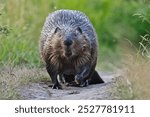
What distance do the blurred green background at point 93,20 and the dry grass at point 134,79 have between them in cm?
362

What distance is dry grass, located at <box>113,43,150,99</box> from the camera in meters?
8.84

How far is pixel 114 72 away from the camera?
13.5 m

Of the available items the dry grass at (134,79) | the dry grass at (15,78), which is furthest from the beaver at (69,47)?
the dry grass at (134,79)

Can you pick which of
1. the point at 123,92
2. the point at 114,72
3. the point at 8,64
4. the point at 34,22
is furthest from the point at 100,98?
the point at 34,22

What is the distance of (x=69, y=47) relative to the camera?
35.8ft

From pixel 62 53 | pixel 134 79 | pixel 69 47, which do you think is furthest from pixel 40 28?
pixel 134 79

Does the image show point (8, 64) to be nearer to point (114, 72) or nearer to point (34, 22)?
point (114, 72)

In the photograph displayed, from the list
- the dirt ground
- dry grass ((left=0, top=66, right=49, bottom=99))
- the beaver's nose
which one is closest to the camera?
dry grass ((left=0, top=66, right=49, bottom=99))

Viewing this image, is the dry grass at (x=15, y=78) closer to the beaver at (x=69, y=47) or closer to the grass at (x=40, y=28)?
the grass at (x=40, y=28)

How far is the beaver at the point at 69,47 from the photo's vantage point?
11.1m

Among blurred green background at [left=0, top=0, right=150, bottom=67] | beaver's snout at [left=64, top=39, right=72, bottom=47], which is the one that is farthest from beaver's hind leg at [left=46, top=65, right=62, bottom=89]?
blurred green background at [left=0, top=0, right=150, bottom=67]

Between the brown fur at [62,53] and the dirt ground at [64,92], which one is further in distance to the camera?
the brown fur at [62,53]

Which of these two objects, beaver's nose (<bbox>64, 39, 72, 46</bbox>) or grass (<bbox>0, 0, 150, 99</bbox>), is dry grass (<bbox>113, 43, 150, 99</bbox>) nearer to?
grass (<bbox>0, 0, 150, 99</bbox>)

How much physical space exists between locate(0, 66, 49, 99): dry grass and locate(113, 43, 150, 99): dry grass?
1276 mm
